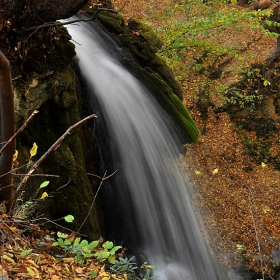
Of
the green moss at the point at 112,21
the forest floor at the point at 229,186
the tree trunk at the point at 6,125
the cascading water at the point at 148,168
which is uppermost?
the green moss at the point at 112,21

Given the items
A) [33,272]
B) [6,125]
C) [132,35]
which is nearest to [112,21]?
[132,35]

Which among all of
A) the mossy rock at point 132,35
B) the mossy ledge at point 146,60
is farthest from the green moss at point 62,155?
the mossy rock at point 132,35

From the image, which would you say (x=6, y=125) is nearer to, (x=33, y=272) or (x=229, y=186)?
(x=33, y=272)

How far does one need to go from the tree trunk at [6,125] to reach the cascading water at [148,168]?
3.22 metres

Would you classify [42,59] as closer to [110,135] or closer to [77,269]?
[110,135]

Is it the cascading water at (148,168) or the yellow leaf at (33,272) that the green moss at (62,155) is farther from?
the yellow leaf at (33,272)

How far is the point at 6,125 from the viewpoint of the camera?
2.25m

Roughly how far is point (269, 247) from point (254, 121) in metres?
4.96

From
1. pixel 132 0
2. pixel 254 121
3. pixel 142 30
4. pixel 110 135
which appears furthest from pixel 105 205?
pixel 132 0

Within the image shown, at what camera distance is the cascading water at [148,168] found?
5859 millimetres

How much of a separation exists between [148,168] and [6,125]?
4.28m

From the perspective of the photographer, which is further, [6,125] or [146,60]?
[146,60]

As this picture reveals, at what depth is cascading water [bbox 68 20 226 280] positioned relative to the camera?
5859 millimetres

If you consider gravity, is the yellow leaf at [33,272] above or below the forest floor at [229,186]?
above
